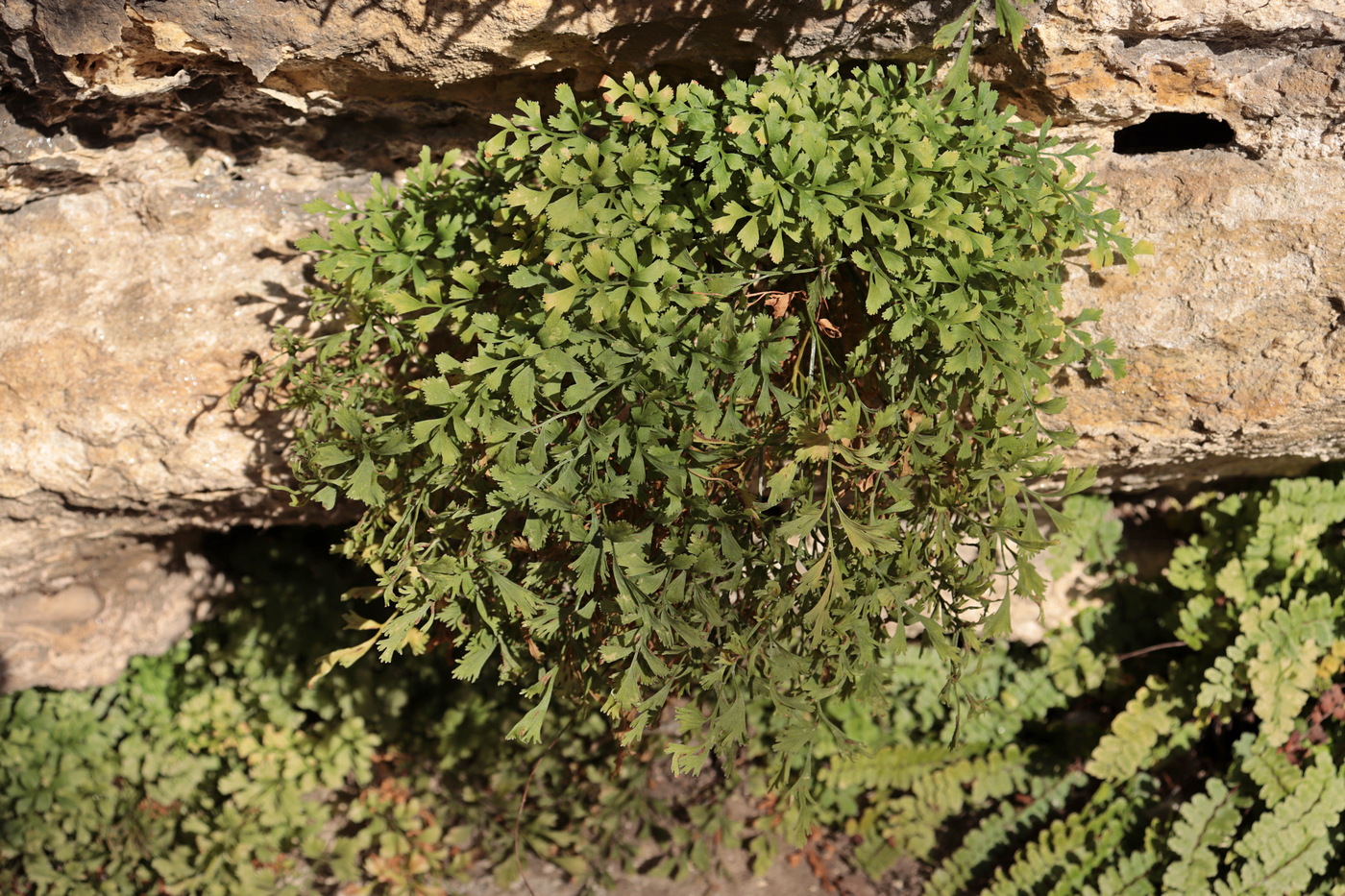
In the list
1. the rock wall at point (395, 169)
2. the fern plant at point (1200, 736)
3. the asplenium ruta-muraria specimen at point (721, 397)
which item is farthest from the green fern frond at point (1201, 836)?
the asplenium ruta-muraria specimen at point (721, 397)

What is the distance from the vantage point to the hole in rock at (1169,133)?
9.71 feet

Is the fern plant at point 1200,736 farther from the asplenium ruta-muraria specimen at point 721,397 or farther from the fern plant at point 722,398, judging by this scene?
the asplenium ruta-muraria specimen at point 721,397

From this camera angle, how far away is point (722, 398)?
7.28 ft

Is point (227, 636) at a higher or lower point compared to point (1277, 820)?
lower

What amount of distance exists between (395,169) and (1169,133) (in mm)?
2547

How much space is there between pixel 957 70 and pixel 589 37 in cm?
102

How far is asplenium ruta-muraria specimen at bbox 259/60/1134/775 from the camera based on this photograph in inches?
83.9

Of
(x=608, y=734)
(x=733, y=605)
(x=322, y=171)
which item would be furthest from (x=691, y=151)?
(x=608, y=734)

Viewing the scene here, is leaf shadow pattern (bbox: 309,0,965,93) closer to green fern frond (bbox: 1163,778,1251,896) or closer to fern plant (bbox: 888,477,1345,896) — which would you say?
fern plant (bbox: 888,477,1345,896)

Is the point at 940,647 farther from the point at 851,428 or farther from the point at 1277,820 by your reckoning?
the point at 1277,820

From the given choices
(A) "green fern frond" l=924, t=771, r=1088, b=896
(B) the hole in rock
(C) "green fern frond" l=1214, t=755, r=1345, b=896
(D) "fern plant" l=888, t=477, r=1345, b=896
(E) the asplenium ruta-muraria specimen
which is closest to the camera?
(E) the asplenium ruta-muraria specimen

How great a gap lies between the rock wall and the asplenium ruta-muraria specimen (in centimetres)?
39

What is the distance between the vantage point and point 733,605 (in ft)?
7.63

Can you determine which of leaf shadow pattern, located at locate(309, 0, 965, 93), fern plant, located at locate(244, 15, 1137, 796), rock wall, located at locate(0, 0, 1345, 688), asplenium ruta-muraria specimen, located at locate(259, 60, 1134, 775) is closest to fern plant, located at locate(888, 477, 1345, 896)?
rock wall, located at locate(0, 0, 1345, 688)
